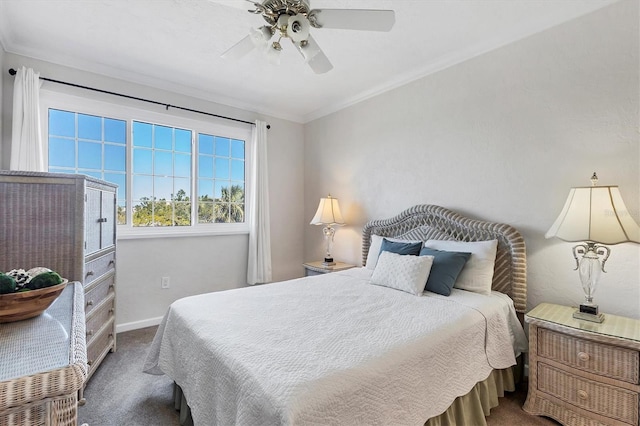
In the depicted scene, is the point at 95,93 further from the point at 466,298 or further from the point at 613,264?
the point at 613,264

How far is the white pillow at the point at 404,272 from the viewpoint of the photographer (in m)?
2.22

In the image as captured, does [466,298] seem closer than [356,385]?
No

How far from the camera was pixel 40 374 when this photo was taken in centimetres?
70

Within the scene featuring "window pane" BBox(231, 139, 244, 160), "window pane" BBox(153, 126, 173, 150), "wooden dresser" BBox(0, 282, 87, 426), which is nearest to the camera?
"wooden dresser" BBox(0, 282, 87, 426)

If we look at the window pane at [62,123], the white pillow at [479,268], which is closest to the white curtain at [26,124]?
the window pane at [62,123]

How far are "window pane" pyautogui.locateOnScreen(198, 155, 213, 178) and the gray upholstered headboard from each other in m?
2.05

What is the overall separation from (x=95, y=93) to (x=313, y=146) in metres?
2.53

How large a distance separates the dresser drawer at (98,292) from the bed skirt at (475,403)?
0.87 m

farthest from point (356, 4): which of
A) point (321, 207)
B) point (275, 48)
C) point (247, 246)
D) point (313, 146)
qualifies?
point (247, 246)

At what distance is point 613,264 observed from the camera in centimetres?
195

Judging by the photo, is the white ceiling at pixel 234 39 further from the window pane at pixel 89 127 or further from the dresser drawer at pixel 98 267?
the dresser drawer at pixel 98 267

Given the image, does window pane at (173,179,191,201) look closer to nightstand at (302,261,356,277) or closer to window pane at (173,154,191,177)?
window pane at (173,154,191,177)

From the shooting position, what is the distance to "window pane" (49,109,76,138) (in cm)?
280

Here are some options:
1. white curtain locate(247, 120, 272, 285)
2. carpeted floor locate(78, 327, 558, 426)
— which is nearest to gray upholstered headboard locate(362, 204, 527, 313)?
carpeted floor locate(78, 327, 558, 426)
